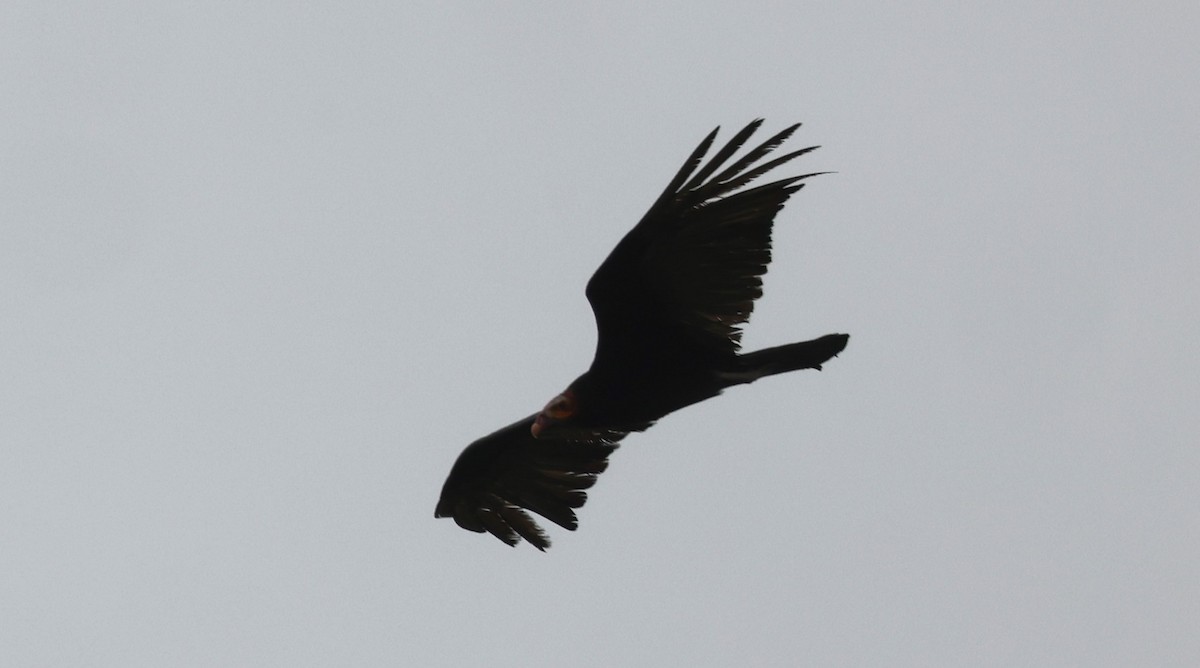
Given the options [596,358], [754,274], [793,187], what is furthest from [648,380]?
[793,187]

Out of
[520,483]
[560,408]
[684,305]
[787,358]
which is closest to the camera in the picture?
[787,358]

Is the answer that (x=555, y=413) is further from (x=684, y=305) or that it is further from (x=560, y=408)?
(x=684, y=305)

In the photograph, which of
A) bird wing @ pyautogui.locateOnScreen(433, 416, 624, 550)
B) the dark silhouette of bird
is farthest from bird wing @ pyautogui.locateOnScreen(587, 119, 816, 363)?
bird wing @ pyautogui.locateOnScreen(433, 416, 624, 550)

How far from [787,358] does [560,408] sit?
185 centimetres

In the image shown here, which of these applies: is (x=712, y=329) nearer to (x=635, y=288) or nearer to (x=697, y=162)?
(x=635, y=288)

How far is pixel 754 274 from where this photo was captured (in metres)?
10.3

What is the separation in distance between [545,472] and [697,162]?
12.4 feet

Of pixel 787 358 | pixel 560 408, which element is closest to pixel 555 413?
pixel 560 408

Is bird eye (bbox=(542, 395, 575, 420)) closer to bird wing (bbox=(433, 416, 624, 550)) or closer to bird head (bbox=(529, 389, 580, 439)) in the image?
bird head (bbox=(529, 389, 580, 439))

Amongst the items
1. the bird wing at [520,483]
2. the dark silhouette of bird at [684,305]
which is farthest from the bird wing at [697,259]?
the bird wing at [520,483]

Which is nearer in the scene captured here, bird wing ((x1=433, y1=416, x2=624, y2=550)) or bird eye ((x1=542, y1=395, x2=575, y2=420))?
bird eye ((x1=542, y1=395, x2=575, y2=420))

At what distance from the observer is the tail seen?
9984mm

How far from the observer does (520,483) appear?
1270cm

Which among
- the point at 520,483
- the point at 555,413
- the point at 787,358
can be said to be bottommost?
the point at 520,483
